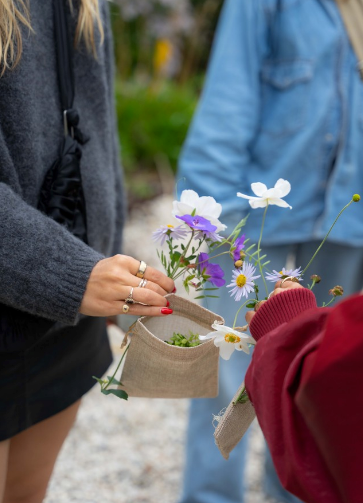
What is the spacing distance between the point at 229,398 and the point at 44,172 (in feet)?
3.84

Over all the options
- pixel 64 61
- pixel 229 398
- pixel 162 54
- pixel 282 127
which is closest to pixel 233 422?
pixel 64 61

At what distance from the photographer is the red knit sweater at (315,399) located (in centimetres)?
84

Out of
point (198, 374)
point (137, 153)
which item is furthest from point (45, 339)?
point (137, 153)

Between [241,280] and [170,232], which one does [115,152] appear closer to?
[170,232]

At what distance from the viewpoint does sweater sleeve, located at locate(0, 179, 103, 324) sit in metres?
1.13

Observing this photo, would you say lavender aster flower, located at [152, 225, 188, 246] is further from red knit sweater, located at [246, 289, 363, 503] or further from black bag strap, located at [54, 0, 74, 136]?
black bag strap, located at [54, 0, 74, 136]

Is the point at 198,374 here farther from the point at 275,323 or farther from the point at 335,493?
the point at 335,493

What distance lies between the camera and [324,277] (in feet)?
7.27

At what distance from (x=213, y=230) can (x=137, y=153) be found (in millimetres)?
4372

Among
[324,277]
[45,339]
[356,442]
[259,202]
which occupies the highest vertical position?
[259,202]

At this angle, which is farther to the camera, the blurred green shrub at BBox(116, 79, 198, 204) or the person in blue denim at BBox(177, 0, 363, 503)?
the blurred green shrub at BBox(116, 79, 198, 204)

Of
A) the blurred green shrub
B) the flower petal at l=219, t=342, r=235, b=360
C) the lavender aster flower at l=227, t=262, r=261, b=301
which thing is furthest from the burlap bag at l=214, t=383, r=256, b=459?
the blurred green shrub

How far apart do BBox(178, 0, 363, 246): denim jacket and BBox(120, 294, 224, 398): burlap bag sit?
2.93 ft

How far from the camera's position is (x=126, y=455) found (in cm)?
273
